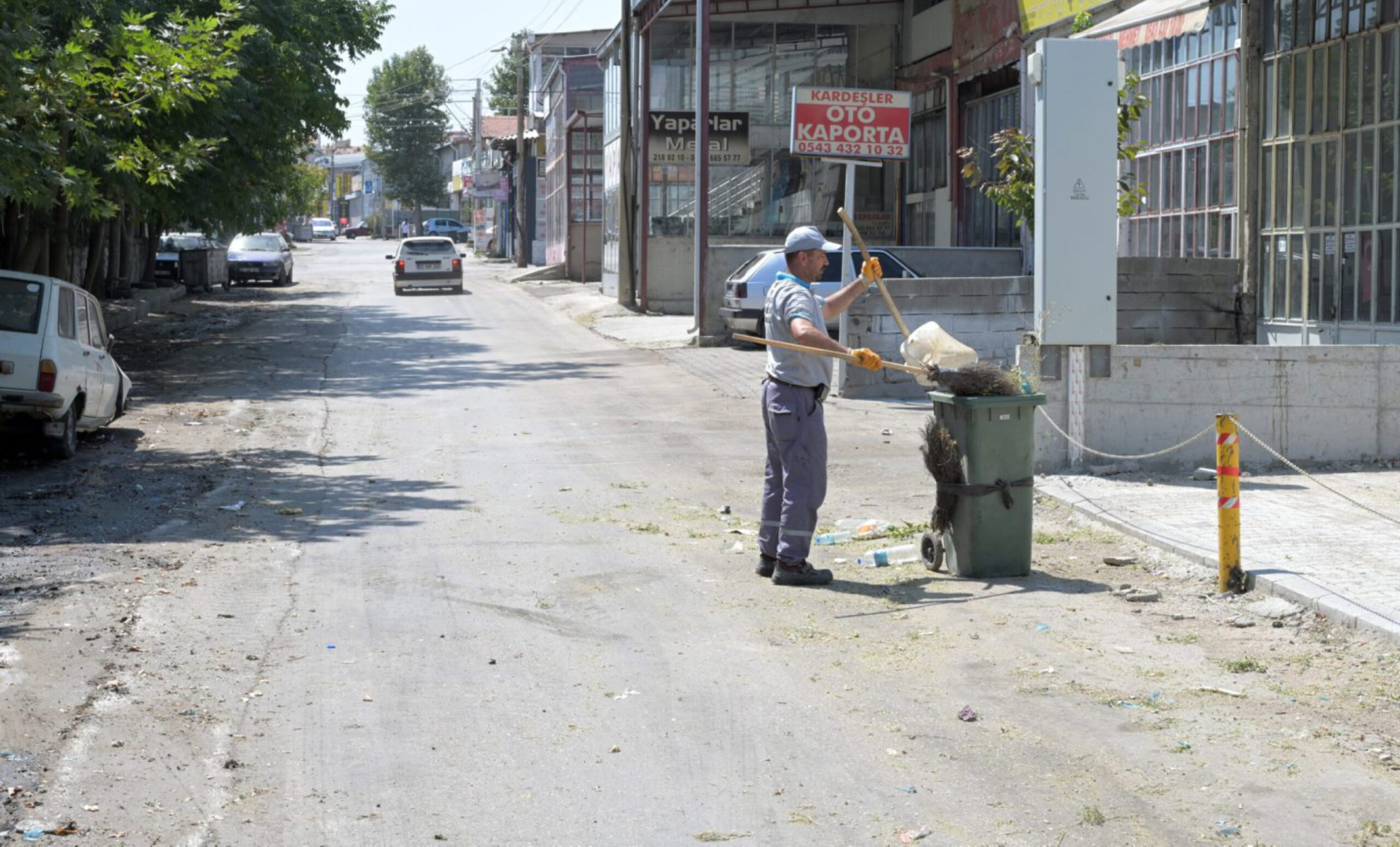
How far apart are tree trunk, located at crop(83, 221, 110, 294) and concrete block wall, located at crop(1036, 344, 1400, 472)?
76.0ft

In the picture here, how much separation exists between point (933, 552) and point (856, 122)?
1082cm

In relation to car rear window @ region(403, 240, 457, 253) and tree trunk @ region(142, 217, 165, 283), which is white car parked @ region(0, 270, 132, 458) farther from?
car rear window @ region(403, 240, 457, 253)

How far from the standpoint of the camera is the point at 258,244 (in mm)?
48156

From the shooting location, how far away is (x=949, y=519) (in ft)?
28.2

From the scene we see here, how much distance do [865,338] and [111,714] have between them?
12659mm

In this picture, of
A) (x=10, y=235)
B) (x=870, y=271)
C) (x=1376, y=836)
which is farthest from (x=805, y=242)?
(x=10, y=235)

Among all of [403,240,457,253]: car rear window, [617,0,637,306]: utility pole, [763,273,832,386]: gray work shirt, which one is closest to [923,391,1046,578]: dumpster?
[763,273,832,386]: gray work shirt

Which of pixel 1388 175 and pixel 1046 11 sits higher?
pixel 1046 11

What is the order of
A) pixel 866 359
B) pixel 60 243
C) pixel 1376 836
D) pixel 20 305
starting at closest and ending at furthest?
pixel 1376 836, pixel 866 359, pixel 20 305, pixel 60 243

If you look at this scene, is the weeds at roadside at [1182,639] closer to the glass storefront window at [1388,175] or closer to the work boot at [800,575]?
the work boot at [800,575]

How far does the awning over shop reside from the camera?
1600 centimetres

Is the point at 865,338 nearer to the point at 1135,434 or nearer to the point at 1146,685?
the point at 1135,434

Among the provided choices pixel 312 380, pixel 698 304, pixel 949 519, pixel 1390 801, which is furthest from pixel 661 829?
pixel 698 304

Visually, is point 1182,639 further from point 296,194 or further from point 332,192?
point 332,192
